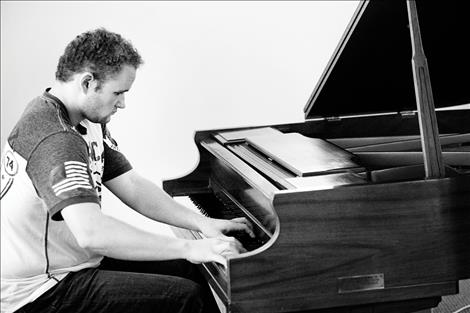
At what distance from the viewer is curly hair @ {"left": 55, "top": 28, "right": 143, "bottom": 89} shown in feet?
7.45

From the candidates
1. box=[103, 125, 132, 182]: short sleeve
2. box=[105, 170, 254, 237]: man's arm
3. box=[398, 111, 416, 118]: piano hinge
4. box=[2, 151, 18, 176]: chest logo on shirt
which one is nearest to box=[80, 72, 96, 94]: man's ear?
box=[2, 151, 18, 176]: chest logo on shirt

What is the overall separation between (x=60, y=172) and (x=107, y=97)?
321 mm

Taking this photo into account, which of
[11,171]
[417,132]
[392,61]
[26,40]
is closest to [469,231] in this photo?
[392,61]

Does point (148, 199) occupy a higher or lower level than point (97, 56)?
lower

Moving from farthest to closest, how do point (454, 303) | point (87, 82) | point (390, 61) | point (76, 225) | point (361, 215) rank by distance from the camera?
point (454, 303) < point (390, 61) < point (87, 82) < point (76, 225) < point (361, 215)

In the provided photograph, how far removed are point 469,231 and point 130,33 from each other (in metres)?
2.68

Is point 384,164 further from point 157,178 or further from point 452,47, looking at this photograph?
point 157,178

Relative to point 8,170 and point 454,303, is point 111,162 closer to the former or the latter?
point 8,170

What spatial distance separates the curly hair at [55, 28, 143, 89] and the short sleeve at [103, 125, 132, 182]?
Answer: 1.27ft

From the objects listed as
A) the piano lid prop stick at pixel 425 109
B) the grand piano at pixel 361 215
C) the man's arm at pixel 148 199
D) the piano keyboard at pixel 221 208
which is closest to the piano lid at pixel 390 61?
the grand piano at pixel 361 215

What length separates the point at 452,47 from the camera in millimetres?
2537

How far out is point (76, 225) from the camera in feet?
6.66

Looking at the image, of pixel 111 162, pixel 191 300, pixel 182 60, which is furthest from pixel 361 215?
pixel 182 60

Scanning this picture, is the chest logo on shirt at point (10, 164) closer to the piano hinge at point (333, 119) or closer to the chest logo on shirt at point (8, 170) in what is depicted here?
the chest logo on shirt at point (8, 170)
